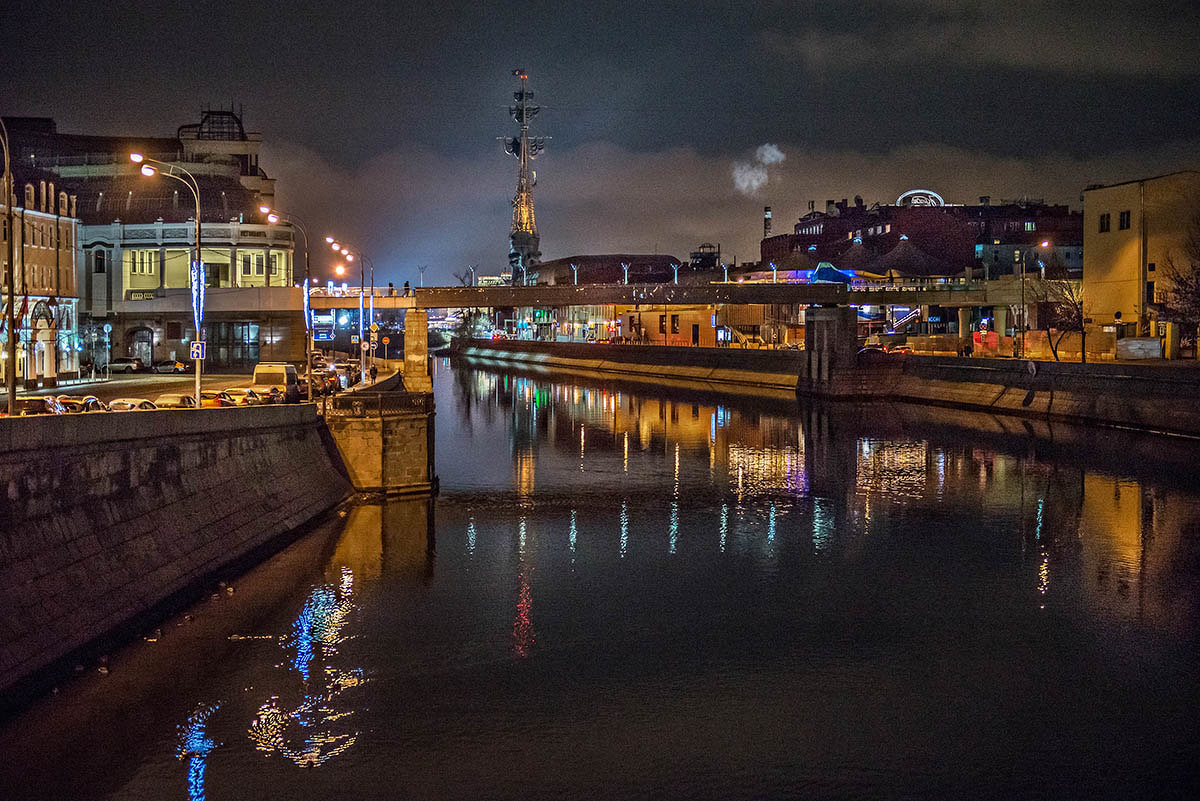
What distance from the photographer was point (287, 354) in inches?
4210

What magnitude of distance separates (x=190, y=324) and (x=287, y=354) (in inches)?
351

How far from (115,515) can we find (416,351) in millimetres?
61786

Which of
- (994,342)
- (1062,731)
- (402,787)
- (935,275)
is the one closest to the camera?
(402,787)

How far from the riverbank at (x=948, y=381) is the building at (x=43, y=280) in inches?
2308

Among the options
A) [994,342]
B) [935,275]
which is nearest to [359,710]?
[994,342]

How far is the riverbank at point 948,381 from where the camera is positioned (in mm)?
64812

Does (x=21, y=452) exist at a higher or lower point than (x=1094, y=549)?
higher

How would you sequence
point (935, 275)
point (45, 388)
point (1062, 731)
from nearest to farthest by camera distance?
point (1062, 731)
point (45, 388)
point (935, 275)

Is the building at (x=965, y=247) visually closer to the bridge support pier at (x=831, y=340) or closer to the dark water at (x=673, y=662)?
the bridge support pier at (x=831, y=340)

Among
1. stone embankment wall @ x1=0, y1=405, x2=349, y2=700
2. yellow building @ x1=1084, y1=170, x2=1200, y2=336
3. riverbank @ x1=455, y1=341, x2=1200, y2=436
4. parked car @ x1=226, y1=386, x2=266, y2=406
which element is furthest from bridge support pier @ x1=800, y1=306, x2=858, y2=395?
stone embankment wall @ x1=0, y1=405, x2=349, y2=700

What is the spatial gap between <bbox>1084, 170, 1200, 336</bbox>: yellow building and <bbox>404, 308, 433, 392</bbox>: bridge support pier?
53365mm

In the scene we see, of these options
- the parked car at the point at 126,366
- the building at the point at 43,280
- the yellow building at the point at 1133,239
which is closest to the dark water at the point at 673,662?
the building at the point at 43,280

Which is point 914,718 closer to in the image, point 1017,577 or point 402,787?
point 402,787

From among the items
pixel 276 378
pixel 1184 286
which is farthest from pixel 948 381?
pixel 276 378
